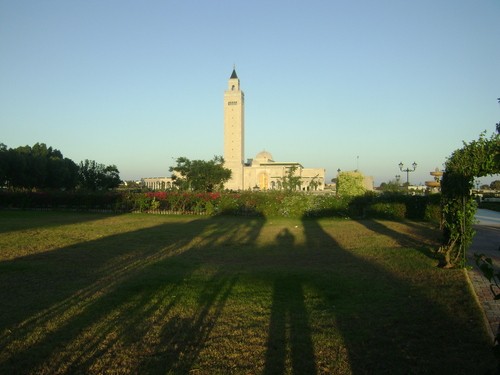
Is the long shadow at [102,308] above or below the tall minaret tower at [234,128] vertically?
below

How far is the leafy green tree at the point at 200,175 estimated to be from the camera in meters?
47.8

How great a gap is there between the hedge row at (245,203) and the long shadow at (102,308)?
1316 cm

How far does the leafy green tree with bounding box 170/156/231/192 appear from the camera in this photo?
4778cm

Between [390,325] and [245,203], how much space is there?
18733 mm

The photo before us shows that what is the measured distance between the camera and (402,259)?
9117 millimetres

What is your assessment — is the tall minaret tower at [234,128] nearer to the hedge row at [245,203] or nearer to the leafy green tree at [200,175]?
the leafy green tree at [200,175]

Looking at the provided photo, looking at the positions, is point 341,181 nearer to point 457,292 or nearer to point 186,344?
point 457,292

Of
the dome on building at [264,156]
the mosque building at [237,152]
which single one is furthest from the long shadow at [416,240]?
the dome on building at [264,156]

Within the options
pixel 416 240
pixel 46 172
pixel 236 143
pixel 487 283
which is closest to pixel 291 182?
pixel 46 172

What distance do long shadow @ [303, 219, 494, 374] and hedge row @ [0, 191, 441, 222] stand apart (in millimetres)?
14315

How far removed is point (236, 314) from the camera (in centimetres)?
533

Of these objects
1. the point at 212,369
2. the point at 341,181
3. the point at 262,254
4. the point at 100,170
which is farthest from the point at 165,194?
the point at 100,170

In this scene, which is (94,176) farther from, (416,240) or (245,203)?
(416,240)

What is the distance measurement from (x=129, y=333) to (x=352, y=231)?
38.4ft
